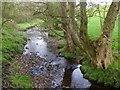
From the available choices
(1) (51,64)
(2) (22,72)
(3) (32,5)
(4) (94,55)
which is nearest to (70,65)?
(1) (51,64)

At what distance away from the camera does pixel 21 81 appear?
12695mm

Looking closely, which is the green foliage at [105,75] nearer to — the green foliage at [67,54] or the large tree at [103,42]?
the large tree at [103,42]

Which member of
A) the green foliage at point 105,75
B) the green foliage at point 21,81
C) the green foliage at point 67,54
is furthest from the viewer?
the green foliage at point 67,54

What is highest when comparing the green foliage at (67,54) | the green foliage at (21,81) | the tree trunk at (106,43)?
the tree trunk at (106,43)

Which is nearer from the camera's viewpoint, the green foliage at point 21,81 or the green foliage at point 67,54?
the green foliage at point 21,81

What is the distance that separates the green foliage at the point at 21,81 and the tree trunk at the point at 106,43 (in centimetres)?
620

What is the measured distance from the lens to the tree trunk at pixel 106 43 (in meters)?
12.9

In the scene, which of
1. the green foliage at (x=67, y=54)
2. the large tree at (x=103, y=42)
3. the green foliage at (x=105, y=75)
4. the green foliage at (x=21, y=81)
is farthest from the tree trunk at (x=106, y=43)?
the green foliage at (x=67, y=54)

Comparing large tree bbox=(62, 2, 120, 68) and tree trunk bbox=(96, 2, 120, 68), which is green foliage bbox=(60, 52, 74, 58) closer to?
large tree bbox=(62, 2, 120, 68)

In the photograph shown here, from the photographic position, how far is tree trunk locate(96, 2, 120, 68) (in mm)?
12880

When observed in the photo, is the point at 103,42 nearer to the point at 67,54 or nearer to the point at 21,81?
the point at 21,81

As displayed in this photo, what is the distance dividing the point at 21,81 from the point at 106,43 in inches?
297

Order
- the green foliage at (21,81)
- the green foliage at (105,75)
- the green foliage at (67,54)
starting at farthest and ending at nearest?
the green foliage at (67,54) < the green foliage at (105,75) < the green foliage at (21,81)

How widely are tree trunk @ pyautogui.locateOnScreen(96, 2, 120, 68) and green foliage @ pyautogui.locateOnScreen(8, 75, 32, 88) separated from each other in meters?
6.20
